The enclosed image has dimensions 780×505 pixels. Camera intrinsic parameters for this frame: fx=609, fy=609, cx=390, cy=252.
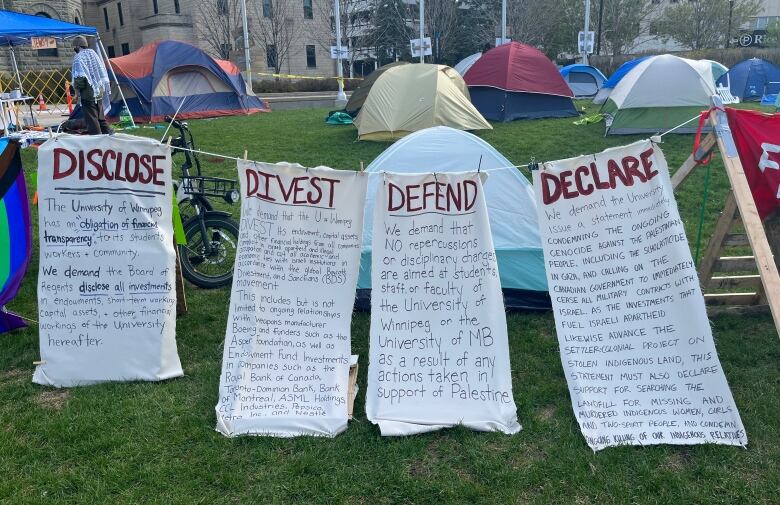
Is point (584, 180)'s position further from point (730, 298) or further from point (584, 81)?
point (584, 81)

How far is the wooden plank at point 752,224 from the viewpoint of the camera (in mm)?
3191

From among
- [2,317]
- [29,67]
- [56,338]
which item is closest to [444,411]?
[56,338]

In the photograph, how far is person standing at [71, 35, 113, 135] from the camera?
9367 millimetres

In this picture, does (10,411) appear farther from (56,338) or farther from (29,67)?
(29,67)

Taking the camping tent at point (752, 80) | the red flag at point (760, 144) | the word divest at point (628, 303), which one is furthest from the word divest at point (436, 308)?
the camping tent at point (752, 80)

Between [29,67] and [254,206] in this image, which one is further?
[29,67]

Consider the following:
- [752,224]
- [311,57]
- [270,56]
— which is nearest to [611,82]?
[752,224]

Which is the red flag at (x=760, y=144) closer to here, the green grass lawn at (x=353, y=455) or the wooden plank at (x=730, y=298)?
the wooden plank at (x=730, y=298)

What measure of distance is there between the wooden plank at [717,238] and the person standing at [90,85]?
823 cm

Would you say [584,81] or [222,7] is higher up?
[222,7]

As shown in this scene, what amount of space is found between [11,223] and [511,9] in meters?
37.8

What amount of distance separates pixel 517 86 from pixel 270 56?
26764 mm

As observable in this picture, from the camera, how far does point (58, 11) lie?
32812mm

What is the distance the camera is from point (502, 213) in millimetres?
4535
